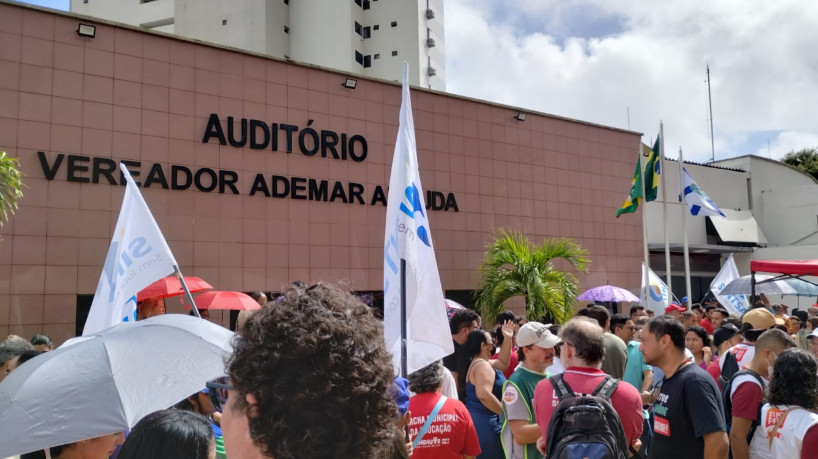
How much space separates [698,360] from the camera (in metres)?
7.66

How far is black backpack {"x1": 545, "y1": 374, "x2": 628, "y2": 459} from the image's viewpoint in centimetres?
A: 345

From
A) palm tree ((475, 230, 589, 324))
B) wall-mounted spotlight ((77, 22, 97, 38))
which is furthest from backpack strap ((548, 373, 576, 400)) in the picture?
wall-mounted spotlight ((77, 22, 97, 38))

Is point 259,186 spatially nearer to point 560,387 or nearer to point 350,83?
point 350,83

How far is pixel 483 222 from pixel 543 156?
311 centimetres

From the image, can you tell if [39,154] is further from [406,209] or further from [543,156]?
[543,156]

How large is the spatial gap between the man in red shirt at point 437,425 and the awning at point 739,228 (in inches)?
955

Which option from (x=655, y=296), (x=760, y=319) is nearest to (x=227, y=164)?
(x=760, y=319)

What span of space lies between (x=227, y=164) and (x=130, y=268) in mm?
9631

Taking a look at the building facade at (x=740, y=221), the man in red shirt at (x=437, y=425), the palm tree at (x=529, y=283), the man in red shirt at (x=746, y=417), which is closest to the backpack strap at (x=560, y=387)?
the man in red shirt at (x=437, y=425)

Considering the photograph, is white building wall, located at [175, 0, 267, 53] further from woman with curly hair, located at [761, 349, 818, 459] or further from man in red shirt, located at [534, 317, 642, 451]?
woman with curly hair, located at [761, 349, 818, 459]

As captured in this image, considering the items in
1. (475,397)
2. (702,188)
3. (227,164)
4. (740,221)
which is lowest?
(475,397)

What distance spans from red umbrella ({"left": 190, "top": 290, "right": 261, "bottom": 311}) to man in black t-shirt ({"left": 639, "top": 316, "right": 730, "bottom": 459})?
6766 millimetres

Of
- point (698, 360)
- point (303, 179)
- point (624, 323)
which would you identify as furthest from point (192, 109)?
point (698, 360)

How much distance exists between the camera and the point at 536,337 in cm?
539
